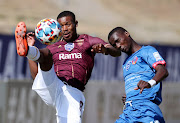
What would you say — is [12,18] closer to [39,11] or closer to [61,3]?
[39,11]

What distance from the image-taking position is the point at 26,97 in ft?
32.6

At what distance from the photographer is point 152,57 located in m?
5.36

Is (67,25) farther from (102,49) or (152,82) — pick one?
(152,82)

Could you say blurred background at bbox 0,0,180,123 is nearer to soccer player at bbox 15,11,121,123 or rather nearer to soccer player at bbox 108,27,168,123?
soccer player at bbox 15,11,121,123

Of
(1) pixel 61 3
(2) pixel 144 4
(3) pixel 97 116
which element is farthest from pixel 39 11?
Result: (3) pixel 97 116

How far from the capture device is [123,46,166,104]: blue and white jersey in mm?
5406

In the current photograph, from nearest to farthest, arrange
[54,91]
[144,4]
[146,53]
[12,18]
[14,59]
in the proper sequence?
[146,53] → [54,91] → [14,59] → [12,18] → [144,4]

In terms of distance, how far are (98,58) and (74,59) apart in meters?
6.32

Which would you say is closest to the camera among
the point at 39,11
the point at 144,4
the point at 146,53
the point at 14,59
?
the point at 146,53

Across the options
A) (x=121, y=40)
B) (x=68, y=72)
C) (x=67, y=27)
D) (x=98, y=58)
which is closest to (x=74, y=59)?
(x=68, y=72)

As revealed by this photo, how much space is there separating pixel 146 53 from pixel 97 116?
566 centimetres

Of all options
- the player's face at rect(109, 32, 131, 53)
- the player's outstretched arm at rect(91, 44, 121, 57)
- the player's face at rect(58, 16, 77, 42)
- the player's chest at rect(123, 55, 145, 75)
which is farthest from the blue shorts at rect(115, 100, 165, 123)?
the player's face at rect(58, 16, 77, 42)

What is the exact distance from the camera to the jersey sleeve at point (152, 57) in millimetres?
5285

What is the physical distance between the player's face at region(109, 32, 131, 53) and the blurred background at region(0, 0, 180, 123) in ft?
15.2
